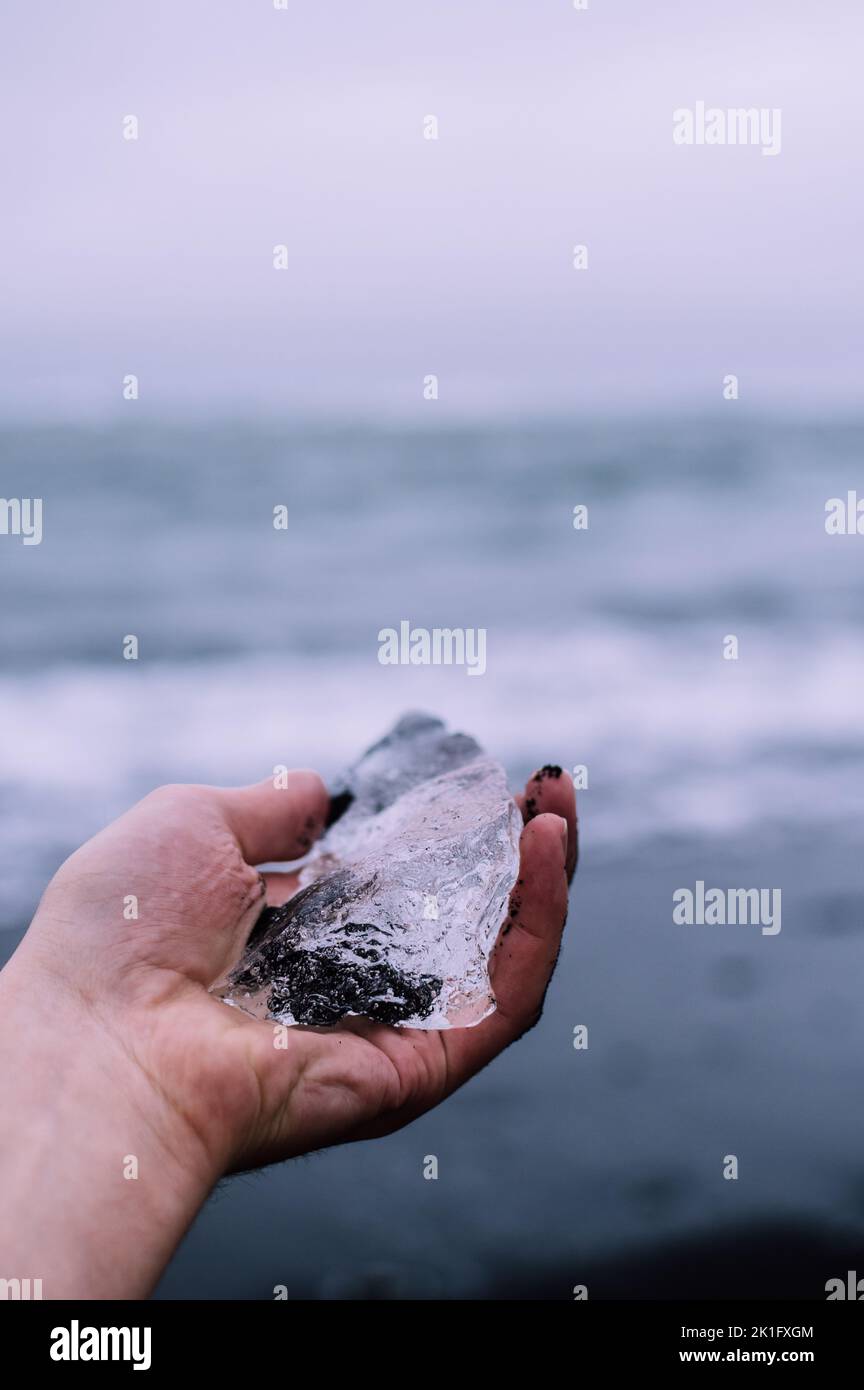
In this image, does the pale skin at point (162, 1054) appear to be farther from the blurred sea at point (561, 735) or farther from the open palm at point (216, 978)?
the blurred sea at point (561, 735)

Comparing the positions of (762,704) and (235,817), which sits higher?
(762,704)

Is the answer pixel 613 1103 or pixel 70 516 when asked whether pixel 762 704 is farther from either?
pixel 70 516

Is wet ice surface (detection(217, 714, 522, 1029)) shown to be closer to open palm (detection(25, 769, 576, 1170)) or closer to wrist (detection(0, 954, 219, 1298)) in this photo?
open palm (detection(25, 769, 576, 1170))

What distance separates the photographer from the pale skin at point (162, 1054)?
1.71m

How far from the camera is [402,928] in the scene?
7.14ft

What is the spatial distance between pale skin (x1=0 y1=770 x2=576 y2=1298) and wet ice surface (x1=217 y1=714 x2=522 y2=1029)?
0.06 meters

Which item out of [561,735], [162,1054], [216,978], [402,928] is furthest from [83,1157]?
[561,735]

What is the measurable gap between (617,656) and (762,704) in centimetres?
123

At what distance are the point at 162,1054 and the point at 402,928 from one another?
52cm

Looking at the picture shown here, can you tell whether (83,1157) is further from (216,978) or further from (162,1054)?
(216,978)

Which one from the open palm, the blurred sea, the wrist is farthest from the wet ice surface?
the blurred sea

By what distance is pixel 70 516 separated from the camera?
11.2 metres

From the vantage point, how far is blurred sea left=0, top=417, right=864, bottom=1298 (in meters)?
2.96
